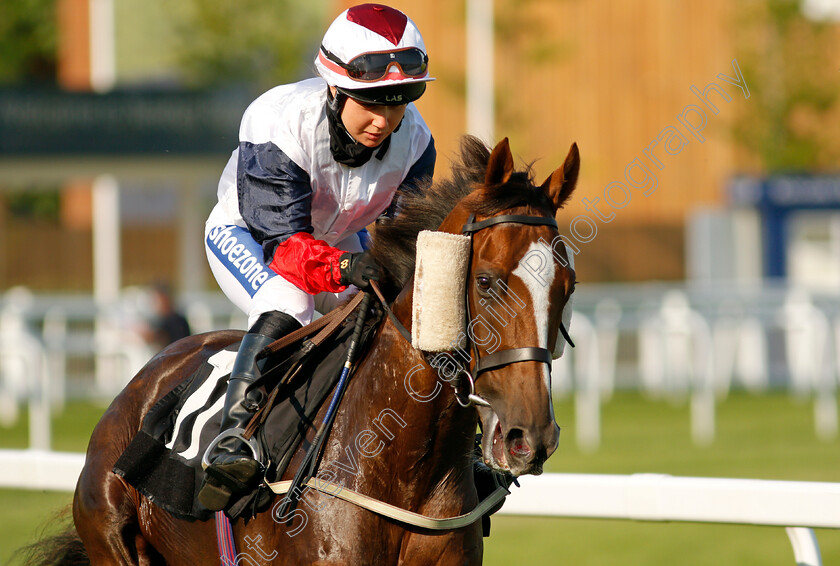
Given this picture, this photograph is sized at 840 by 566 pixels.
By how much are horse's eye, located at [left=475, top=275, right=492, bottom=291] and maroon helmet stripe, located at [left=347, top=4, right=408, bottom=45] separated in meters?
0.82

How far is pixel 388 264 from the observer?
3143mm

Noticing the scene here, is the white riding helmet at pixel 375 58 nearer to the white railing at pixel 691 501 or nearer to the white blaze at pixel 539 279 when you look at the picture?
the white blaze at pixel 539 279

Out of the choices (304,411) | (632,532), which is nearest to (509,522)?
(632,532)

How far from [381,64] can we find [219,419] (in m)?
1.12

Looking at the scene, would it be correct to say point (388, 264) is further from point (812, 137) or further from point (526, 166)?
point (812, 137)

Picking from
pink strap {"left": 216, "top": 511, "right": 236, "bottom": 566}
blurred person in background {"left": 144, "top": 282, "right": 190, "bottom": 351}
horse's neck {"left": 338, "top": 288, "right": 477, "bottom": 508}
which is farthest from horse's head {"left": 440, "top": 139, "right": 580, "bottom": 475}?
blurred person in background {"left": 144, "top": 282, "right": 190, "bottom": 351}

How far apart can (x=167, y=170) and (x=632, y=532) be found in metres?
10.0

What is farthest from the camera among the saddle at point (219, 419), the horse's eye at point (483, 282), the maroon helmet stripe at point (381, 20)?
the maroon helmet stripe at point (381, 20)

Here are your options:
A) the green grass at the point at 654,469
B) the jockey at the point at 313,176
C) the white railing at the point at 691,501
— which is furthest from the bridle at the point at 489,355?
the green grass at the point at 654,469

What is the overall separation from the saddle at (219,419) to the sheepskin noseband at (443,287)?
1.20 ft

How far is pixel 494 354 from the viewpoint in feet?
8.88

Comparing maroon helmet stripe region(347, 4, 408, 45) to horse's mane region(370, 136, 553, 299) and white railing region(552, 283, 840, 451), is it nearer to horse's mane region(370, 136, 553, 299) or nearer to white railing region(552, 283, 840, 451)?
horse's mane region(370, 136, 553, 299)

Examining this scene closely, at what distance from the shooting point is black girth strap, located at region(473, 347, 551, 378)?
8.68 ft

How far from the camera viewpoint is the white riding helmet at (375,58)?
316 cm
